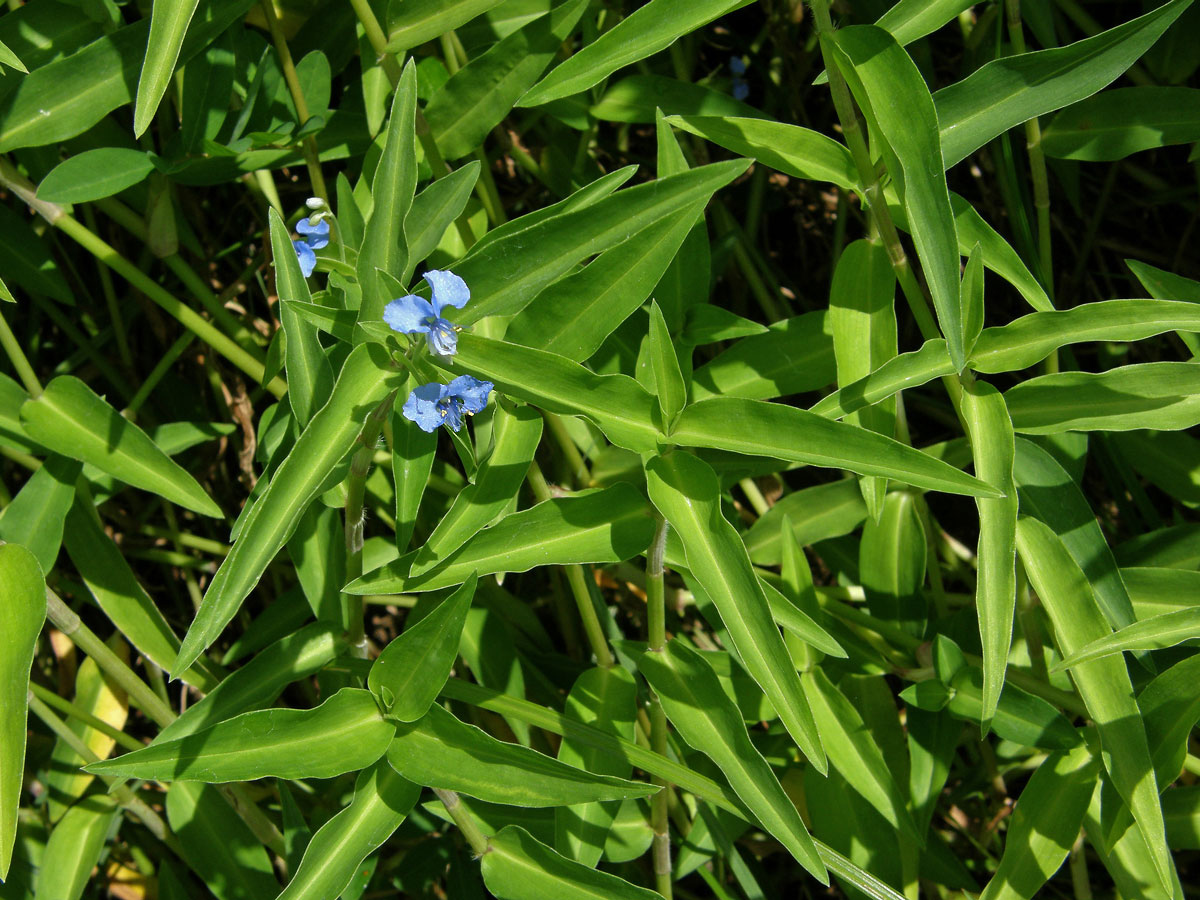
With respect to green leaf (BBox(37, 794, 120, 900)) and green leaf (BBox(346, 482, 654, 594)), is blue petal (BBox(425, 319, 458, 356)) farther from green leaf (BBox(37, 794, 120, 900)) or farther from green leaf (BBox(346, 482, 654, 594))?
green leaf (BBox(37, 794, 120, 900))

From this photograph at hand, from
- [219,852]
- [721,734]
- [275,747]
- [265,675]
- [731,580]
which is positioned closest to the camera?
[731,580]

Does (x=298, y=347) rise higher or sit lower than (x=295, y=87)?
lower

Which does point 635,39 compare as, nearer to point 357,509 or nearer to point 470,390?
point 470,390

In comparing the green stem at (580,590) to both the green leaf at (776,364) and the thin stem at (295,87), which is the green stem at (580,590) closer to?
the green leaf at (776,364)

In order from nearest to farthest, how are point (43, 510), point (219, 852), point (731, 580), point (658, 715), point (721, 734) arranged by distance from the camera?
point (731, 580)
point (721, 734)
point (658, 715)
point (43, 510)
point (219, 852)

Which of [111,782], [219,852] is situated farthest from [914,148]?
[111,782]

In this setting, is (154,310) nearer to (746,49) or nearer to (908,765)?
(746,49)

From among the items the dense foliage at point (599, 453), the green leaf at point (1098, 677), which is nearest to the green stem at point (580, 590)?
the dense foliage at point (599, 453)
